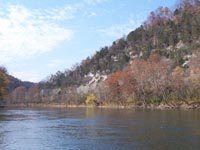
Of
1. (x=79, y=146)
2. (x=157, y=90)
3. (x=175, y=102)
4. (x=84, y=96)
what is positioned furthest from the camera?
(x=84, y=96)

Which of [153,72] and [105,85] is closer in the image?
[153,72]

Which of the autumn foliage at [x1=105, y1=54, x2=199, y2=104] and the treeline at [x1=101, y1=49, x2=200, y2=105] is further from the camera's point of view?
the autumn foliage at [x1=105, y1=54, x2=199, y2=104]

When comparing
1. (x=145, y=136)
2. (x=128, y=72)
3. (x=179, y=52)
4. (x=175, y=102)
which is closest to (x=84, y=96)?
(x=128, y=72)

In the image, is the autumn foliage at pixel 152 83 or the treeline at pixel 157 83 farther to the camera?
the autumn foliage at pixel 152 83

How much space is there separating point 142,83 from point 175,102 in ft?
63.3

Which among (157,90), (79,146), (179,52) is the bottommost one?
(79,146)

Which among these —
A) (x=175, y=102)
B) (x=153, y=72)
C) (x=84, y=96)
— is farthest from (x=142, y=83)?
(x=84, y=96)

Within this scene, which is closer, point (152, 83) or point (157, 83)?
point (157, 83)

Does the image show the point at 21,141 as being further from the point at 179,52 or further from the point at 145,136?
the point at 179,52

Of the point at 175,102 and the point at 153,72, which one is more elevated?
the point at 153,72

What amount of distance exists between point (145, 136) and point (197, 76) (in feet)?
272

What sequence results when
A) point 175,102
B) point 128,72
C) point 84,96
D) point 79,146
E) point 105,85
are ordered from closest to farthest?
point 79,146 < point 175,102 < point 128,72 < point 105,85 < point 84,96

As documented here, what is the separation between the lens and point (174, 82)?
129625 millimetres

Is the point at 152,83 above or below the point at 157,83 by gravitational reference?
above
